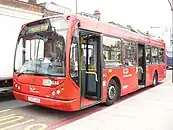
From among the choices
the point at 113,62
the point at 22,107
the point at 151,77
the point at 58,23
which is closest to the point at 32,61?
the point at 58,23

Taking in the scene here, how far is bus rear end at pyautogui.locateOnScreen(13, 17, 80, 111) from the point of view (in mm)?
6219

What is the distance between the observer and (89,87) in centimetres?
762

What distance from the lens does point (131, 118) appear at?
21.6ft

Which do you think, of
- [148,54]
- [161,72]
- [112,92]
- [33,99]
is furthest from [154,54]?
[33,99]

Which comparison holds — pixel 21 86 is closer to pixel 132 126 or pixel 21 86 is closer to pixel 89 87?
pixel 89 87

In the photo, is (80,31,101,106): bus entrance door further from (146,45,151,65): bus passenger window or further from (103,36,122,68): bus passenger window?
(146,45,151,65): bus passenger window

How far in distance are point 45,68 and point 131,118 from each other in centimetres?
257

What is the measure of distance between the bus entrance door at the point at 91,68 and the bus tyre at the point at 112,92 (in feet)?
2.33

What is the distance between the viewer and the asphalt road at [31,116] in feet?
19.6

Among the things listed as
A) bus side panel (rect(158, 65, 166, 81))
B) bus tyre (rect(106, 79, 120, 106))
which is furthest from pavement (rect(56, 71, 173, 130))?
bus side panel (rect(158, 65, 166, 81))

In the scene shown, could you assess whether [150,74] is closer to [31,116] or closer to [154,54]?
[154,54]

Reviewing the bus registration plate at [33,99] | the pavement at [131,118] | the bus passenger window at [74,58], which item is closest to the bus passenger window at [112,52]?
the pavement at [131,118]

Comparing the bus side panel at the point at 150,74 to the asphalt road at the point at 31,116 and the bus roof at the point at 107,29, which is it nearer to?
the bus roof at the point at 107,29

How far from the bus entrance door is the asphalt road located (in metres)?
0.57
